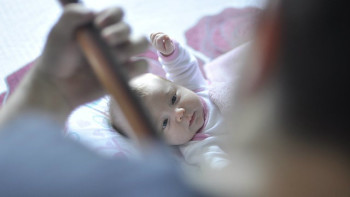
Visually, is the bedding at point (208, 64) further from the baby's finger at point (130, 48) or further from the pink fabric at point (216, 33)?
the baby's finger at point (130, 48)

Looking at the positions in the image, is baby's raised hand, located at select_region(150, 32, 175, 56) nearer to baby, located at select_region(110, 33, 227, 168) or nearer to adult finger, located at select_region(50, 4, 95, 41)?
baby, located at select_region(110, 33, 227, 168)

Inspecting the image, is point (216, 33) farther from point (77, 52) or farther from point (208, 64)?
point (77, 52)

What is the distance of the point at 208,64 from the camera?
674 millimetres

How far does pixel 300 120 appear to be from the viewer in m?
0.19

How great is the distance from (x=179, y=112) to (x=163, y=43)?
108 millimetres

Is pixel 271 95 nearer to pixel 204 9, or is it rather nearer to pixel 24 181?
pixel 24 181

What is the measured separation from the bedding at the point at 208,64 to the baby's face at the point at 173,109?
4 centimetres

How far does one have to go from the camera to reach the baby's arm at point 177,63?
0.56m

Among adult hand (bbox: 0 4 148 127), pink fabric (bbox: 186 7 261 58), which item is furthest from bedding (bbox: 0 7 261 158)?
adult hand (bbox: 0 4 148 127)

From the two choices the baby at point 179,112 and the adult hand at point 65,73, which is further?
the baby at point 179,112

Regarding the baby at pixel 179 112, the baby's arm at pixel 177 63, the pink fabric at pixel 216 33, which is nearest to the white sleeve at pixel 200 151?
the baby at pixel 179 112

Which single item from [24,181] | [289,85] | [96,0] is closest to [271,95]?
[289,85]

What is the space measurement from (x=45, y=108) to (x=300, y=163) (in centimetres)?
22

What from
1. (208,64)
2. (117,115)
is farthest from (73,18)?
(208,64)
